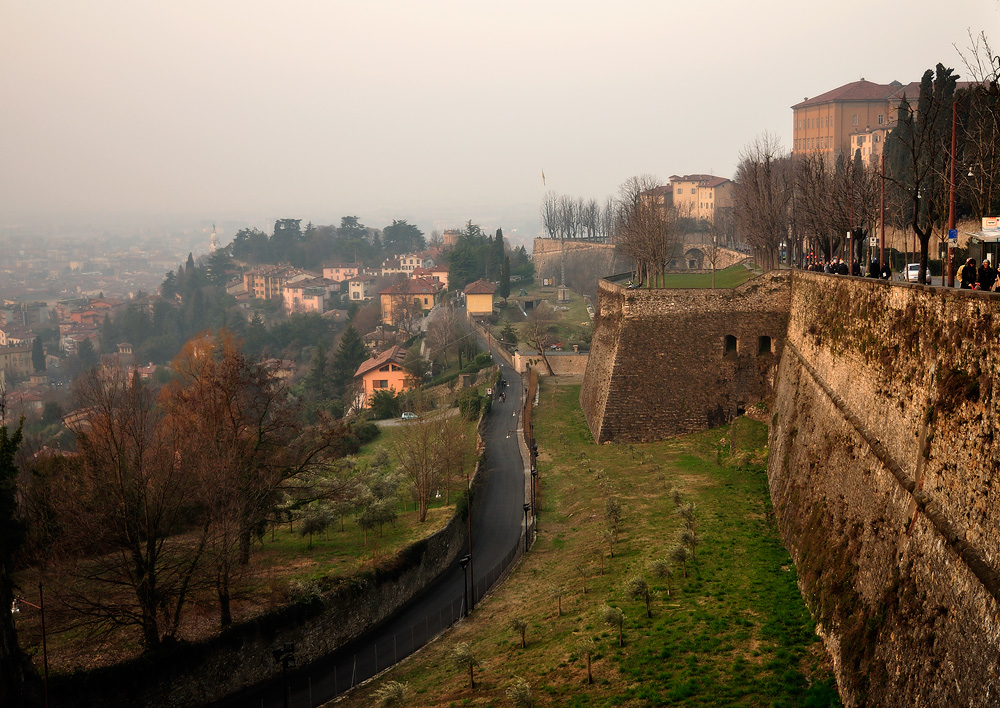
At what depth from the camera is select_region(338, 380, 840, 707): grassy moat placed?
1371 cm

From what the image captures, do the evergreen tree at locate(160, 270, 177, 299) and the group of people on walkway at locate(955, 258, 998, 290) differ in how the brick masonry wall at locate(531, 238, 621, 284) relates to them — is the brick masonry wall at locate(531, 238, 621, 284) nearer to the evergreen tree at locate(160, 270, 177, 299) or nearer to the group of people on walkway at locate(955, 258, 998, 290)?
the evergreen tree at locate(160, 270, 177, 299)

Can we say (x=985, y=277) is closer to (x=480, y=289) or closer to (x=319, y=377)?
(x=319, y=377)

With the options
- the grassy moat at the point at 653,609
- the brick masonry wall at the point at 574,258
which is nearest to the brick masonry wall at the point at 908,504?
the grassy moat at the point at 653,609

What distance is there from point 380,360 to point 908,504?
58.2 m

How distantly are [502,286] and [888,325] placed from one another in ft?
235

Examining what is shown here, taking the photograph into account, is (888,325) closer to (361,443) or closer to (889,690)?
(889,690)

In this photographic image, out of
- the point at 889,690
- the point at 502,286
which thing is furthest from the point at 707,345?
the point at 502,286

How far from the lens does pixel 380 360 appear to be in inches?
2638

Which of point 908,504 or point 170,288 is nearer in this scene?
point 908,504

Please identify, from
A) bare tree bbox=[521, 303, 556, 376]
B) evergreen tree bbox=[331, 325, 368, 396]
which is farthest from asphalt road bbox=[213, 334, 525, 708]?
evergreen tree bbox=[331, 325, 368, 396]

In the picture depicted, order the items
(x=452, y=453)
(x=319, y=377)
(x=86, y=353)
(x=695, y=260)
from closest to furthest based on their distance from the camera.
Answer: (x=452, y=453), (x=319, y=377), (x=695, y=260), (x=86, y=353)

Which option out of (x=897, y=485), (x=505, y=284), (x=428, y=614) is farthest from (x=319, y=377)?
(x=897, y=485)

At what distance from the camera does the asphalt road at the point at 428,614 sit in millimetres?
19734

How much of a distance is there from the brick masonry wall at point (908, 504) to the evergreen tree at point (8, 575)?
14837mm
